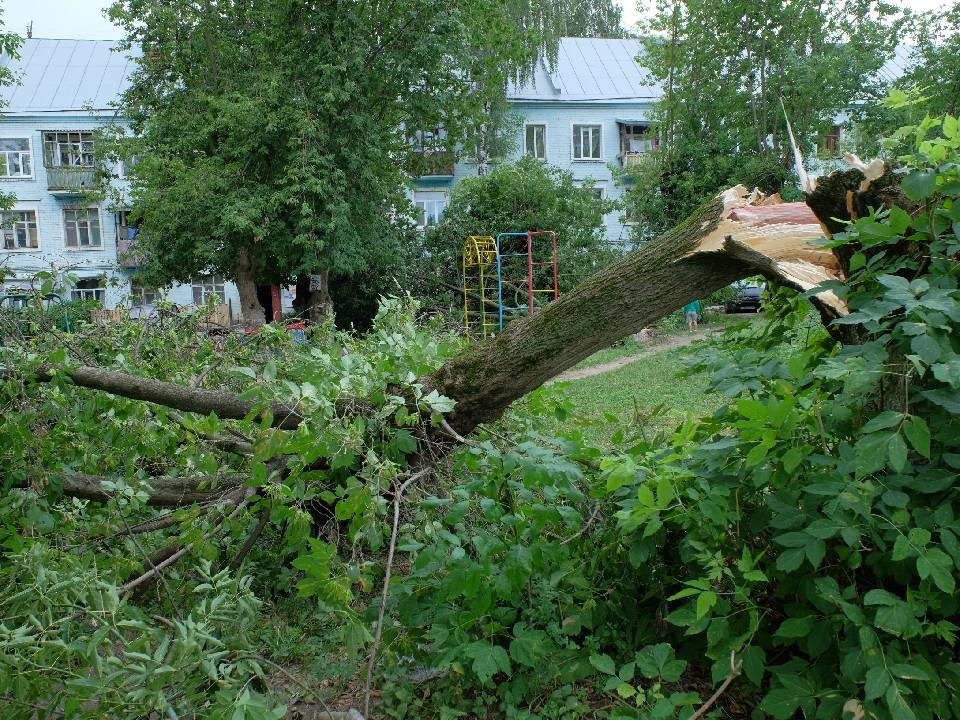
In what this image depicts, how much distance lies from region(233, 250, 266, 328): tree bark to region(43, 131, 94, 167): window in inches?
503

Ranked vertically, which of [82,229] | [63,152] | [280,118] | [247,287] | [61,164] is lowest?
[247,287]

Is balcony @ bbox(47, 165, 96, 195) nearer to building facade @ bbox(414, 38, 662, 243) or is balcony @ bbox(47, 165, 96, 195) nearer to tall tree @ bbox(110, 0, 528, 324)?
tall tree @ bbox(110, 0, 528, 324)

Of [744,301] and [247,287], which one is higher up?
[247,287]

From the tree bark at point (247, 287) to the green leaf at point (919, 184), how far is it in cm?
1985

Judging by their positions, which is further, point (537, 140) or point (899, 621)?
point (537, 140)

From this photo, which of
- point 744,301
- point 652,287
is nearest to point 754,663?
point 652,287

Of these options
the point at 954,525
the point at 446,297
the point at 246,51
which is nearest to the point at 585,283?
the point at 954,525

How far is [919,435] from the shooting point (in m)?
2.10

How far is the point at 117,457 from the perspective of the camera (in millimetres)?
4031

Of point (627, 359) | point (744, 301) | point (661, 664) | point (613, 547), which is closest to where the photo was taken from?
point (661, 664)

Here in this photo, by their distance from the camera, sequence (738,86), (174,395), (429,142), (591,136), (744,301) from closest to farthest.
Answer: (174,395) → (738,86) → (744,301) → (429,142) → (591,136)

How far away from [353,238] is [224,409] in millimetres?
16632

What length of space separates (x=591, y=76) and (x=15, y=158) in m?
21.7

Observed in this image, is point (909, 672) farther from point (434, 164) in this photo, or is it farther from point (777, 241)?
point (434, 164)
